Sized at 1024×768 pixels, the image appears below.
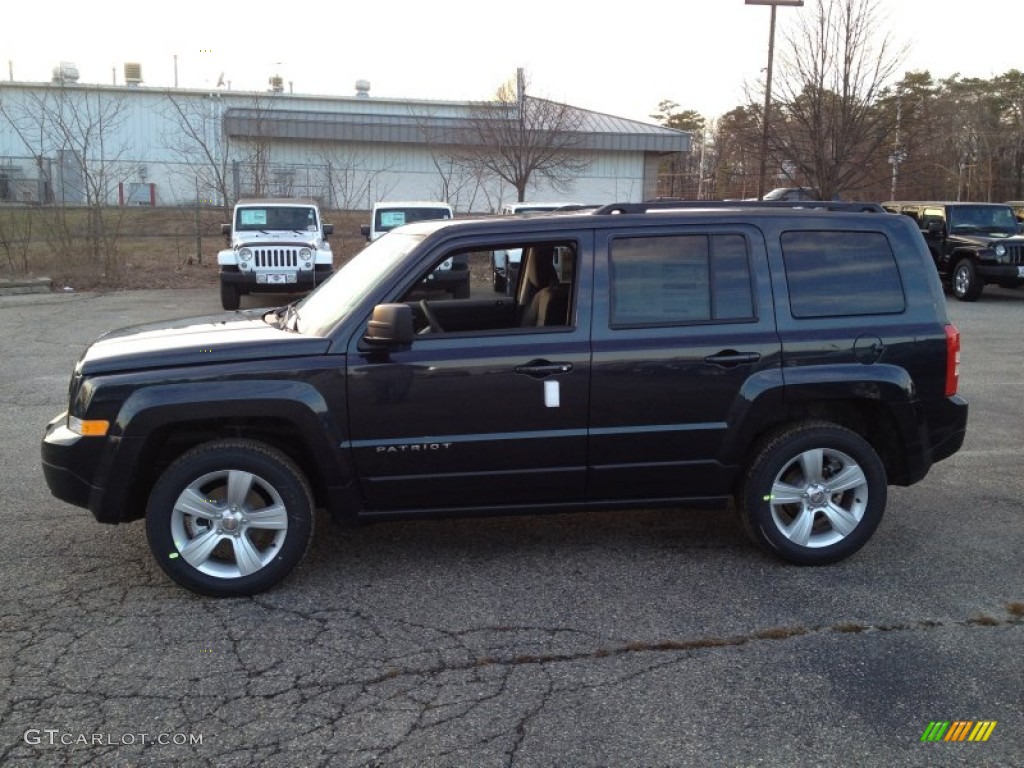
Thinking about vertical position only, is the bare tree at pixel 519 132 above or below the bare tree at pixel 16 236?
above

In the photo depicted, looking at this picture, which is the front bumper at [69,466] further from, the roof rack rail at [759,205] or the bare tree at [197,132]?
the bare tree at [197,132]

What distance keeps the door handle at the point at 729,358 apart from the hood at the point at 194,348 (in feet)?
6.23

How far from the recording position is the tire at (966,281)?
18.3 metres

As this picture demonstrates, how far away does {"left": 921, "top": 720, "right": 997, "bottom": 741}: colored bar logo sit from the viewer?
131 inches

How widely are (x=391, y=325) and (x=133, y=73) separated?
4194 cm

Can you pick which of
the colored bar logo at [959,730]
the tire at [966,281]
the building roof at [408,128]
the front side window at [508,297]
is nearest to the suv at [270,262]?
the front side window at [508,297]

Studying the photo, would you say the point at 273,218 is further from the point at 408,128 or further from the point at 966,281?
the point at 408,128

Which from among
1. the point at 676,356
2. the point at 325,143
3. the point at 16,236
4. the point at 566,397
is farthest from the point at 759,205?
the point at 325,143

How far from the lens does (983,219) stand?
63.0ft

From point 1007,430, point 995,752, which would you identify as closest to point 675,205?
point 995,752

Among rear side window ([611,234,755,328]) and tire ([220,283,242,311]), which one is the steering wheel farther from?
tire ([220,283,242,311])

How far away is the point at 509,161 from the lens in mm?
28531

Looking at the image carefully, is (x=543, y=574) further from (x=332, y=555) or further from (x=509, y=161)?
(x=509, y=161)

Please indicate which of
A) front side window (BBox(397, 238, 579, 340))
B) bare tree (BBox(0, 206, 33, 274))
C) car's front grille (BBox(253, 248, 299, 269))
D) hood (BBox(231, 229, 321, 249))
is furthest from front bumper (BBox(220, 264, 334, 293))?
front side window (BBox(397, 238, 579, 340))
